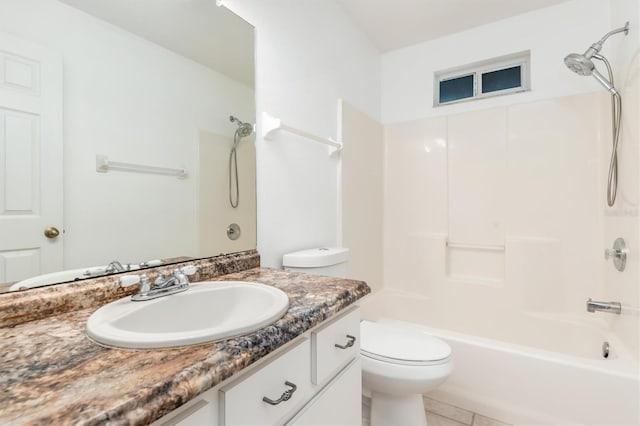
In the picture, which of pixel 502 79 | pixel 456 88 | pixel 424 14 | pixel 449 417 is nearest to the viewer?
pixel 449 417

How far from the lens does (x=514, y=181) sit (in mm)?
2148

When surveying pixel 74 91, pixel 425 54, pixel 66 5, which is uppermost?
pixel 425 54

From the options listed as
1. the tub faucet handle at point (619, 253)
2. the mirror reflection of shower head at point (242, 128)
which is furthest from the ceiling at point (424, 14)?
the tub faucet handle at point (619, 253)

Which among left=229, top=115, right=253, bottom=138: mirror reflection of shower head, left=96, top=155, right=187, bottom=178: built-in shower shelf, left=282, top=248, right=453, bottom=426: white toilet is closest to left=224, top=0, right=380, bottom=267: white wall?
left=229, top=115, right=253, bottom=138: mirror reflection of shower head

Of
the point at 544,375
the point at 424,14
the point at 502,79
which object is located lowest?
the point at 544,375

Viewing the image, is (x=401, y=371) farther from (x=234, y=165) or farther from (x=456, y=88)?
(x=456, y=88)

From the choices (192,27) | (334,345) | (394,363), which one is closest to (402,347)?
(394,363)

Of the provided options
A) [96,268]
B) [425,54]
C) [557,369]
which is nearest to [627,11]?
[425,54]

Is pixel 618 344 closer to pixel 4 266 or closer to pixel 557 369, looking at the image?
pixel 557 369

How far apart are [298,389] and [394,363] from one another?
28.2 inches

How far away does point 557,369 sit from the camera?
1422 mm

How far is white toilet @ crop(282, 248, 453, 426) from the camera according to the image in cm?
127

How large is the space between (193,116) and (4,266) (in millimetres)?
703

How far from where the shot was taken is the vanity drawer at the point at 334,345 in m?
0.78
